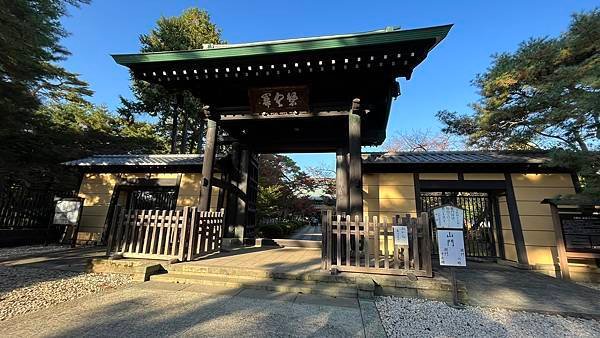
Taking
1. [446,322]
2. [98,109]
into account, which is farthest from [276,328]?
[98,109]

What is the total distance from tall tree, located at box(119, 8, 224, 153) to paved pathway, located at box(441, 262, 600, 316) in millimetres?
16886

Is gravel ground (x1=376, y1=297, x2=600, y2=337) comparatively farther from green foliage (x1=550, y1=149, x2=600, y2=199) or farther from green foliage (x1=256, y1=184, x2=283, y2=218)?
green foliage (x1=256, y1=184, x2=283, y2=218)

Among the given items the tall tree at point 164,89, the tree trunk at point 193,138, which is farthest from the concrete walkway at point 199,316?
the tree trunk at point 193,138

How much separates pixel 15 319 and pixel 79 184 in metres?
8.74

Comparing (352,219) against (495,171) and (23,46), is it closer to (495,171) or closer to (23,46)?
(495,171)

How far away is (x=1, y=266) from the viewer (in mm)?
5320

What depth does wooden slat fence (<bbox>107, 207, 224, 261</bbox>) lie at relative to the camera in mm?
5355

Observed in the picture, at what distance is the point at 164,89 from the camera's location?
663 inches

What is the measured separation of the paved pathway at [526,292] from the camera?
4027 millimetres

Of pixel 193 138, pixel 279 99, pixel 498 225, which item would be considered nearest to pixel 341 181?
pixel 279 99

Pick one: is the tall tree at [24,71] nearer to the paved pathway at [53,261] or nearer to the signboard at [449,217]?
the paved pathway at [53,261]

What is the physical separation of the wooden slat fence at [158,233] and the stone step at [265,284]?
603mm

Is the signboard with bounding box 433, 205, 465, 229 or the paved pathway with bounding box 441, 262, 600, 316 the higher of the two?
the signboard with bounding box 433, 205, 465, 229

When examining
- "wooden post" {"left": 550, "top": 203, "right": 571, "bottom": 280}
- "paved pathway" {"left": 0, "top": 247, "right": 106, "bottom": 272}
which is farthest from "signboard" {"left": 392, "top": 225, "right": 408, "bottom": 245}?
"paved pathway" {"left": 0, "top": 247, "right": 106, "bottom": 272}
